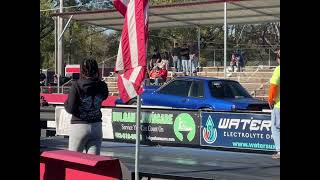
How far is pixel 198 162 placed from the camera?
390 inches

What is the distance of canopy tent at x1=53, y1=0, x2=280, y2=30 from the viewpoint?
75.6ft

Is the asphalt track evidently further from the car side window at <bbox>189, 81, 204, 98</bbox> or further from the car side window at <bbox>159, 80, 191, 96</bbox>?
the car side window at <bbox>159, 80, 191, 96</bbox>

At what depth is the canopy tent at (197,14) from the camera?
23042 mm

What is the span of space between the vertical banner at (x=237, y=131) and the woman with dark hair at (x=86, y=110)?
5048mm

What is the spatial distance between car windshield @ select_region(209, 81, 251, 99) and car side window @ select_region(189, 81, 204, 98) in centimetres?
26

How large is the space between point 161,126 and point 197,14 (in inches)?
554

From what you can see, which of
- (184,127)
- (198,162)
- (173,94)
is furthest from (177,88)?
(198,162)

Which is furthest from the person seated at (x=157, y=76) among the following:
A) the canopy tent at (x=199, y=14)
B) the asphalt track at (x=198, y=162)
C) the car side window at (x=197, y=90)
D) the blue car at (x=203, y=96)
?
the asphalt track at (x=198, y=162)

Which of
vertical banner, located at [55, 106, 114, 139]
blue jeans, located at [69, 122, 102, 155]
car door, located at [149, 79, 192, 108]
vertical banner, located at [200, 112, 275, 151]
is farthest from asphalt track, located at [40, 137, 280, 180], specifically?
car door, located at [149, 79, 192, 108]

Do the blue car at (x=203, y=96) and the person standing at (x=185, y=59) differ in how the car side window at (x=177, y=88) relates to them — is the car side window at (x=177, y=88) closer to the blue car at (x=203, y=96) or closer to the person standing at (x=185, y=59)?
the blue car at (x=203, y=96)

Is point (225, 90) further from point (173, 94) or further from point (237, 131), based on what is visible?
point (237, 131)
